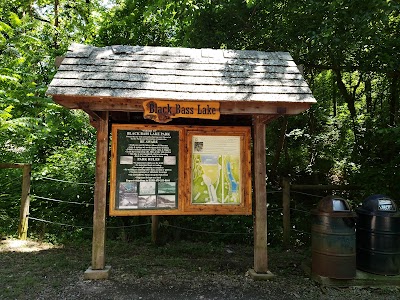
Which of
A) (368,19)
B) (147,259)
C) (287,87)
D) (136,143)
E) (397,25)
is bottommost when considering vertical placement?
(147,259)

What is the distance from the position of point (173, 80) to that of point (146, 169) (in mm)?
1483

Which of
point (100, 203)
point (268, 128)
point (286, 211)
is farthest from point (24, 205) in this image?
point (268, 128)

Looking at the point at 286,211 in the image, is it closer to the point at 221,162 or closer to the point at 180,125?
the point at 221,162

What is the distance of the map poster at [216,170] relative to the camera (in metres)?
5.42

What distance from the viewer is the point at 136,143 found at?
5.29 m

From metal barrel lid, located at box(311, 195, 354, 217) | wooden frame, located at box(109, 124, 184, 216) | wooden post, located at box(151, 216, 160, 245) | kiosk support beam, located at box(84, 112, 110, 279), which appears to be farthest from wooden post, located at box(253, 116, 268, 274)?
wooden post, located at box(151, 216, 160, 245)

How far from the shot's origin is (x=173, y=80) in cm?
492

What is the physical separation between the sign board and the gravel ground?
1036 mm

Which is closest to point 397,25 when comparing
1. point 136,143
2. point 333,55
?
point 333,55

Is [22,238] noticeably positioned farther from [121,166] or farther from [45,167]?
[121,166]

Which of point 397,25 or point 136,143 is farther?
point 397,25

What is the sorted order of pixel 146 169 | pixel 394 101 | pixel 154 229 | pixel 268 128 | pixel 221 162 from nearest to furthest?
pixel 146 169 → pixel 221 162 → pixel 154 229 → pixel 394 101 → pixel 268 128

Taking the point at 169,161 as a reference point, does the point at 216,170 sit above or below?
below

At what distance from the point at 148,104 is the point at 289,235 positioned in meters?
4.56
